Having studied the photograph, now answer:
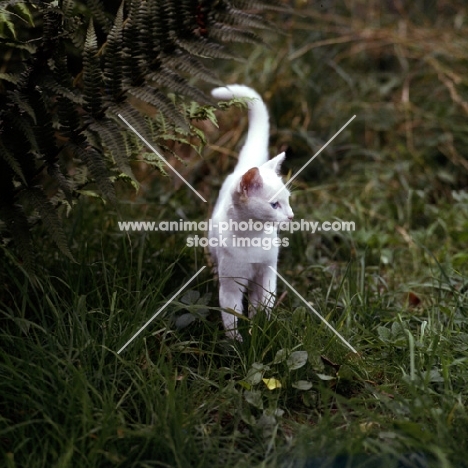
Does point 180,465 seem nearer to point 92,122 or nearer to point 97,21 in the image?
point 92,122

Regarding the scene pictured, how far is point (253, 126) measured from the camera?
275cm

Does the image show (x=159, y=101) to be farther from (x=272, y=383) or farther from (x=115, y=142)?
(x=272, y=383)

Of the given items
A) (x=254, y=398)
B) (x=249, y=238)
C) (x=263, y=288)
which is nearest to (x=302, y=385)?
(x=254, y=398)

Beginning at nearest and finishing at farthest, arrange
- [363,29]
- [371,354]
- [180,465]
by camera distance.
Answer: [180,465], [371,354], [363,29]

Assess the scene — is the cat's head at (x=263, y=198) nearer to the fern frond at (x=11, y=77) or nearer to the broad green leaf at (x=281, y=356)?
the broad green leaf at (x=281, y=356)

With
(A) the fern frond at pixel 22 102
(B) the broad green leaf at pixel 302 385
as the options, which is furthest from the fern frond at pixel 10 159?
(B) the broad green leaf at pixel 302 385

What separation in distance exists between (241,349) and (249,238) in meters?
0.42

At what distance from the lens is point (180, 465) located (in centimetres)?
174

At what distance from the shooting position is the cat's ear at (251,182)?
7.27 ft

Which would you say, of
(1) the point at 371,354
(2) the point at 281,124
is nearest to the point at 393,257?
(1) the point at 371,354

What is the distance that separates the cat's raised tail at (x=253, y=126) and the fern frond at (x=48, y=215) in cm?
81

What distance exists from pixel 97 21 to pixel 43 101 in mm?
484

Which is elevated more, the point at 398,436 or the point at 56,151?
the point at 56,151

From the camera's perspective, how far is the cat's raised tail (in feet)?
8.73
